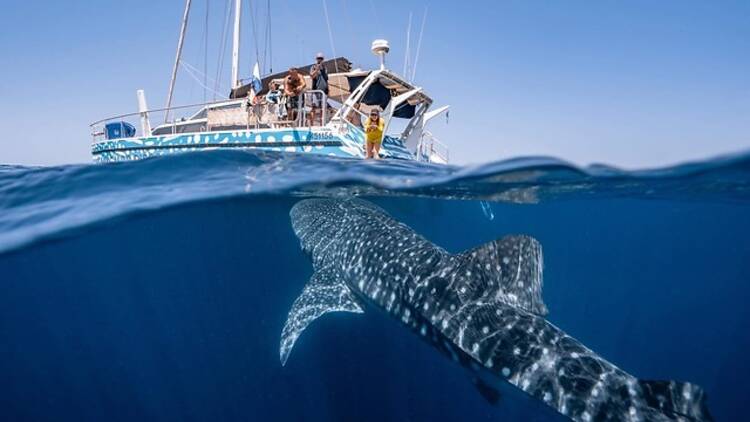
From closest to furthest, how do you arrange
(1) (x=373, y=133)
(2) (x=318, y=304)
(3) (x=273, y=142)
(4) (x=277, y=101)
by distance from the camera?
1. (2) (x=318, y=304)
2. (1) (x=373, y=133)
3. (3) (x=273, y=142)
4. (4) (x=277, y=101)

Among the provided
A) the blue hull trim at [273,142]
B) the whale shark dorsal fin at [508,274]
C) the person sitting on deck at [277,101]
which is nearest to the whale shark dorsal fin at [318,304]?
the whale shark dorsal fin at [508,274]

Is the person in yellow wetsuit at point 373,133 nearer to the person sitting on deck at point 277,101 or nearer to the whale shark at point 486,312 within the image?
the person sitting on deck at point 277,101

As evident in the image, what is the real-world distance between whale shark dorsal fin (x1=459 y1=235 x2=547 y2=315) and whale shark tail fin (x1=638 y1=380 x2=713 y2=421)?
64.2 inches

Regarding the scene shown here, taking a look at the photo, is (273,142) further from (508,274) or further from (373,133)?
(508,274)

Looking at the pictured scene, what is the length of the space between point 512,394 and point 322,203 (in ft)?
22.4

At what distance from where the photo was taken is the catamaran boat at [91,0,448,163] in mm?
12328

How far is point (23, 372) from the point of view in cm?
1714

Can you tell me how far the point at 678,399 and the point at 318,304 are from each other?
14.9ft

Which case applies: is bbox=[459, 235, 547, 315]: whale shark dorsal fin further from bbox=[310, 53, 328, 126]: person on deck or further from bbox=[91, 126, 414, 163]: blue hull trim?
bbox=[310, 53, 328, 126]: person on deck

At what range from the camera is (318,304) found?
20.0ft

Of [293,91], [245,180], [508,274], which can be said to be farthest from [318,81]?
[508,274]

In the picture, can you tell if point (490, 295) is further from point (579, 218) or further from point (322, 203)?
point (579, 218)

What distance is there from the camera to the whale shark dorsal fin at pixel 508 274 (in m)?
4.39

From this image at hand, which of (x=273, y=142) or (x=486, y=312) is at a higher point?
(x=273, y=142)
